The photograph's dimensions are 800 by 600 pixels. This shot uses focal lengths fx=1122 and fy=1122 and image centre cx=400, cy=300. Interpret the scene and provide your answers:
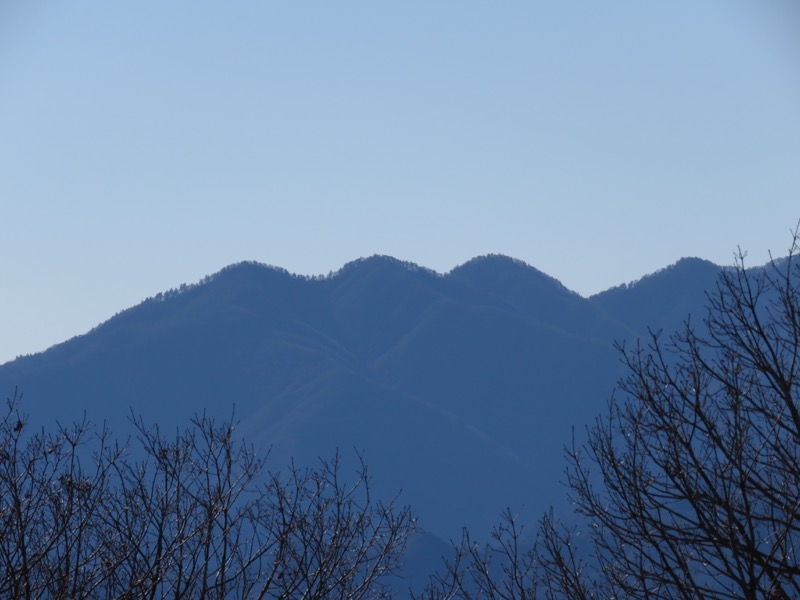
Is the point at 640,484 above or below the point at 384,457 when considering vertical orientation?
below

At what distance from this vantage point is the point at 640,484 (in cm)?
1007

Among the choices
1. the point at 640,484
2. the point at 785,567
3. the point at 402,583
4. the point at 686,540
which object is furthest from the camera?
the point at 402,583

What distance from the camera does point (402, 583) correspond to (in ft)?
270

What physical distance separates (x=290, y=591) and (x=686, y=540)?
3.75m

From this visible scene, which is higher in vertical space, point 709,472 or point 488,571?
point 488,571

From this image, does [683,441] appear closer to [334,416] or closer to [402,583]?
[402,583]

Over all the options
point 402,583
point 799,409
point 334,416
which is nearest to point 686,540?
point 799,409

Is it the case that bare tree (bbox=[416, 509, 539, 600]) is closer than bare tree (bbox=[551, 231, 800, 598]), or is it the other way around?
bare tree (bbox=[551, 231, 800, 598])

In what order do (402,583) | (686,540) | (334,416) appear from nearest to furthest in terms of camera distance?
(686,540)
(402,583)
(334,416)

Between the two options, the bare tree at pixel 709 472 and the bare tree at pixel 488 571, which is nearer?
the bare tree at pixel 709 472

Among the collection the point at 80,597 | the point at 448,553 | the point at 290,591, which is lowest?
the point at 80,597

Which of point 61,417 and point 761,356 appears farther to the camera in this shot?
point 61,417

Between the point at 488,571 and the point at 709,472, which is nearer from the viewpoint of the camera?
the point at 709,472

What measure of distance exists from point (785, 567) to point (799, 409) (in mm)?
2173
